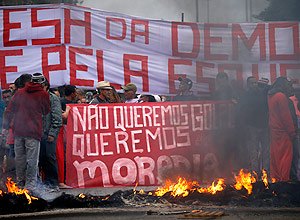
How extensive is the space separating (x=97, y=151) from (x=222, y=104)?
91.0 inches

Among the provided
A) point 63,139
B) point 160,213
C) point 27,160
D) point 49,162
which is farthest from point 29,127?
point 160,213

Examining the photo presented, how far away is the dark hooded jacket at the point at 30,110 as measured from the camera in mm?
9461

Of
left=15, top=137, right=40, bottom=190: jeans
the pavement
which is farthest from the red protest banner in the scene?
the pavement

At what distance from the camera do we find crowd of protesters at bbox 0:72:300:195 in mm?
9523

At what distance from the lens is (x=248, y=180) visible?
900 centimetres

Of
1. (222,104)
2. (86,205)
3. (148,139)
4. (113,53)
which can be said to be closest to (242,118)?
(222,104)

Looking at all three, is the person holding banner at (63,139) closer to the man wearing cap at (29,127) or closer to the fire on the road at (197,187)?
the man wearing cap at (29,127)

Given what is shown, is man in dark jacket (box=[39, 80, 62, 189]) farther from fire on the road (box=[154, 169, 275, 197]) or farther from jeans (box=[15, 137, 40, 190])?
fire on the road (box=[154, 169, 275, 197])

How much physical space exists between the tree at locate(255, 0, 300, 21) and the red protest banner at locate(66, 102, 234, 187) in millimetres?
1933

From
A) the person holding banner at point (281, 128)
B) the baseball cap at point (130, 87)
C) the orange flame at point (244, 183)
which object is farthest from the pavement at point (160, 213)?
the baseball cap at point (130, 87)

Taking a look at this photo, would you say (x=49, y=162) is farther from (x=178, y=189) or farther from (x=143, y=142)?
(x=178, y=189)

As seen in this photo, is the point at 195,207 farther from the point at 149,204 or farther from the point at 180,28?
the point at 180,28

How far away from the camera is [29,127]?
945 cm

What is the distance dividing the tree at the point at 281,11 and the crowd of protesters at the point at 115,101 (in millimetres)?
1259
